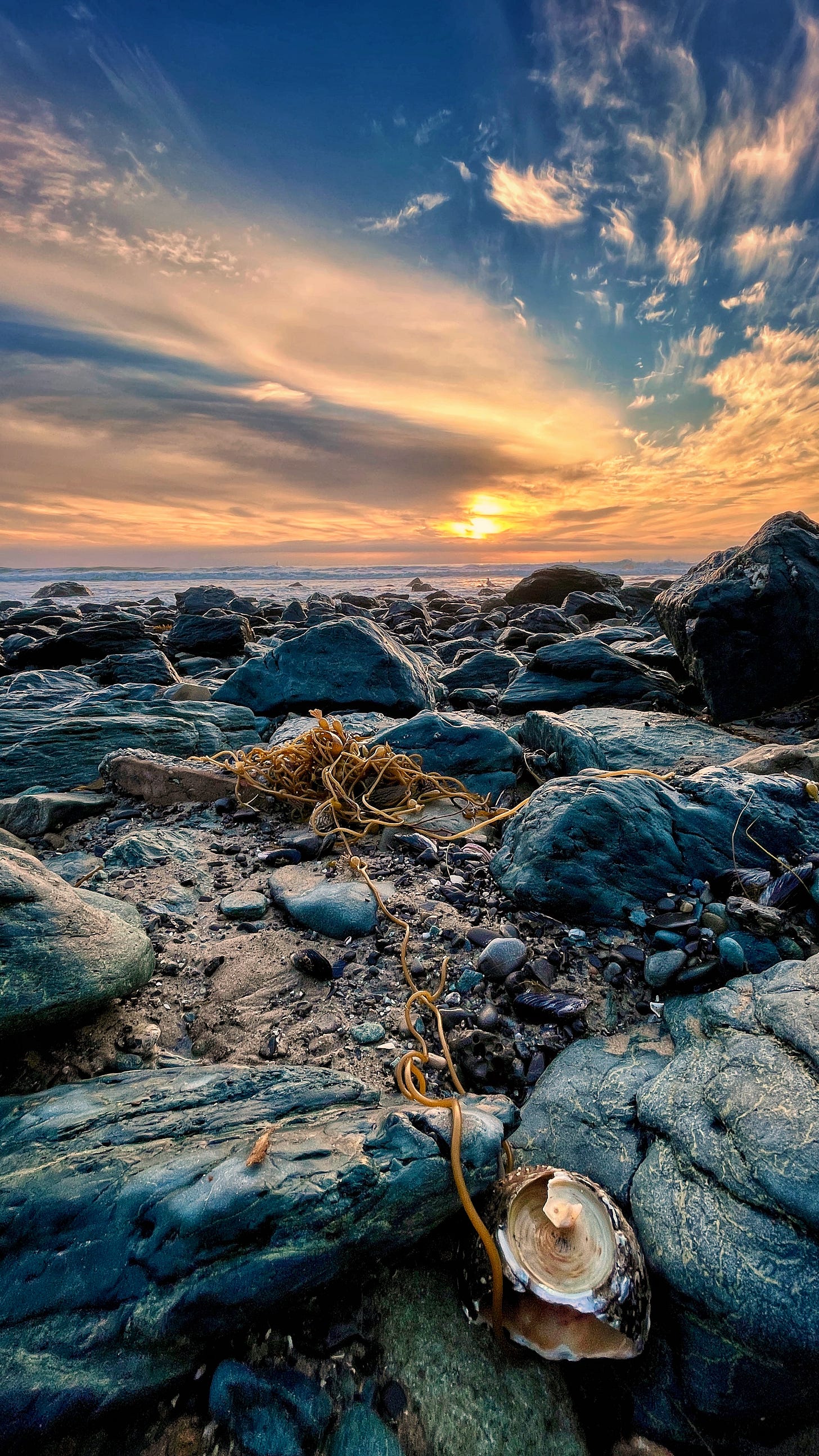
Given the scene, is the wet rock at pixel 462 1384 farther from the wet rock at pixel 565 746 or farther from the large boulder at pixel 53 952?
the wet rock at pixel 565 746

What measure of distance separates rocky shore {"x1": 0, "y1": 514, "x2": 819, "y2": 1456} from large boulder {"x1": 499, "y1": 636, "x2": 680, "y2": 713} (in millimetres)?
2249

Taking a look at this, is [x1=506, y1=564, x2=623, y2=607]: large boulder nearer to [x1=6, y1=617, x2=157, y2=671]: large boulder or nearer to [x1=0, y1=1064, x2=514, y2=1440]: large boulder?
[x1=6, y1=617, x2=157, y2=671]: large boulder

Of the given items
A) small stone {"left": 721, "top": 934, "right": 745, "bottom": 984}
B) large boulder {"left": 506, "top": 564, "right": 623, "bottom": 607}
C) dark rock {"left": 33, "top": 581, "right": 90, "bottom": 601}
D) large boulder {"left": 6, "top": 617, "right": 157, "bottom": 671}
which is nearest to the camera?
small stone {"left": 721, "top": 934, "right": 745, "bottom": 984}

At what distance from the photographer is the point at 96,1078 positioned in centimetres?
178

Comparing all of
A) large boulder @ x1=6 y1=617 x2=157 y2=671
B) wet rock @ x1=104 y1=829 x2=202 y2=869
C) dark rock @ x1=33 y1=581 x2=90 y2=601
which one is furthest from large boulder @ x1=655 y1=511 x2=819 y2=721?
dark rock @ x1=33 y1=581 x2=90 y2=601

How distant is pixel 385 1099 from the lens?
182cm

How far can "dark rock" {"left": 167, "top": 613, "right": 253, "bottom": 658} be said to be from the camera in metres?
10.3

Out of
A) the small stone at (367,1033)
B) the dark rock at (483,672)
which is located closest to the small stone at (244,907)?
the small stone at (367,1033)

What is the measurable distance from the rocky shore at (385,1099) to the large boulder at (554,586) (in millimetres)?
15025

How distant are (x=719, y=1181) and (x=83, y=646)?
1030 cm

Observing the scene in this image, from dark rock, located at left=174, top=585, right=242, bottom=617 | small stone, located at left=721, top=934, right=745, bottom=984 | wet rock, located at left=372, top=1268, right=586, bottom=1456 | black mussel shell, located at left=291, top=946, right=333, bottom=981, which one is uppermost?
dark rock, located at left=174, top=585, right=242, bottom=617

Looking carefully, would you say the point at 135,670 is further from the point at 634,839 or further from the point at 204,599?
the point at 204,599

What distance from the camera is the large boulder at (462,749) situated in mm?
4391

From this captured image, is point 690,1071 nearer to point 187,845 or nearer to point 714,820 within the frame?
point 714,820
